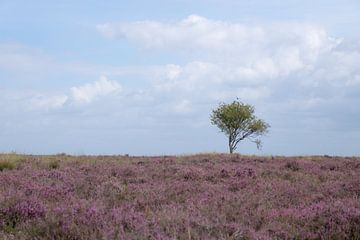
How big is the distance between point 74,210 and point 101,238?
1804 mm

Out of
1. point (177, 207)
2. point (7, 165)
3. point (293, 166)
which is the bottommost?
point (177, 207)

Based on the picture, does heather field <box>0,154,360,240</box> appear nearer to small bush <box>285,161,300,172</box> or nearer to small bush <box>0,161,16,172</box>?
small bush <box>0,161,16,172</box>

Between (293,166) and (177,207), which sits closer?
(177,207)

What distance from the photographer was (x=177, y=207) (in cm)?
984

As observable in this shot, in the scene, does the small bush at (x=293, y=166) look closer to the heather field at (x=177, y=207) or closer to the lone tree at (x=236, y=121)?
the heather field at (x=177, y=207)

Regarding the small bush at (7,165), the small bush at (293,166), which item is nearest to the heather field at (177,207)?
the small bush at (7,165)

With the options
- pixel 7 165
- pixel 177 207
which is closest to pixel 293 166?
pixel 177 207

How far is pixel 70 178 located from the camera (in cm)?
1480

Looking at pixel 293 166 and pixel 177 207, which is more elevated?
pixel 293 166

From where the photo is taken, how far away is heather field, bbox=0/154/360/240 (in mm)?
7820

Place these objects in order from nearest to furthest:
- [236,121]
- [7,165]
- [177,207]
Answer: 1. [177,207]
2. [7,165]
3. [236,121]

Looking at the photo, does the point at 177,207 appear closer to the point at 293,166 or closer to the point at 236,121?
the point at 293,166

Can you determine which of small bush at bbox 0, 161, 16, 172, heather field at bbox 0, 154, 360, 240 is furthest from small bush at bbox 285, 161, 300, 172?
small bush at bbox 0, 161, 16, 172

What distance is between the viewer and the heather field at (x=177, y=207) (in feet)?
25.7
